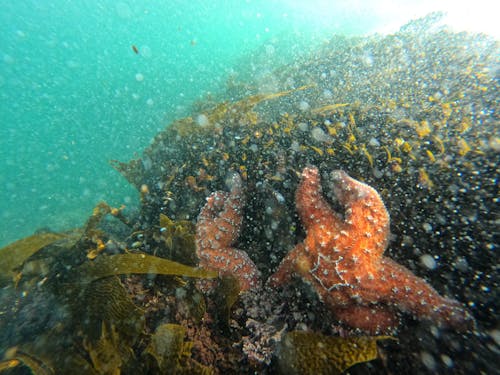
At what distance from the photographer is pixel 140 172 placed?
26.4ft

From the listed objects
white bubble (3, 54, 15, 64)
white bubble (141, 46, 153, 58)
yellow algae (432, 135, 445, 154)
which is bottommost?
yellow algae (432, 135, 445, 154)

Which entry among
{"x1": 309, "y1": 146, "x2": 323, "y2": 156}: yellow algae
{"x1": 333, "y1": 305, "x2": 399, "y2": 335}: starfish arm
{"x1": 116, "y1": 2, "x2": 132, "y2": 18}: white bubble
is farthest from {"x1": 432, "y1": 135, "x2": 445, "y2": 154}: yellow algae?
{"x1": 116, "y1": 2, "x2": 132, "y2": 18}: white bubble

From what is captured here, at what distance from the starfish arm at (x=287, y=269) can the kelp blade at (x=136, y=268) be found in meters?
0.75

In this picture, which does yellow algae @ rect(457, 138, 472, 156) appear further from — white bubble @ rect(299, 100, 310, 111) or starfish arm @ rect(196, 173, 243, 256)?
white bubble @ rect(299, 100, 310, 111)

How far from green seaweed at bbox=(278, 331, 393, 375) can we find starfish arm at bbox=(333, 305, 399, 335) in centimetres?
45

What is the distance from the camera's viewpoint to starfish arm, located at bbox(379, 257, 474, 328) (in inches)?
93.7

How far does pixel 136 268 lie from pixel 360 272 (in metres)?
2.53

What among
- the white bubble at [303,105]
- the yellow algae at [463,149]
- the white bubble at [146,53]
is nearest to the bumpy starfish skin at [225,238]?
the yellow algae at [463,149]

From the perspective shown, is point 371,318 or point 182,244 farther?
point 182,244

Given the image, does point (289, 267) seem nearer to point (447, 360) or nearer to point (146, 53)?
point (447, 360)

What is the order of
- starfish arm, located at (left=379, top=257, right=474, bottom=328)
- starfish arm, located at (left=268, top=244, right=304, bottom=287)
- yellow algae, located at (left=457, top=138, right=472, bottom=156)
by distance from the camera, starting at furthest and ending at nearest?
1. yellow algae, located at (left=457, top=138, right=472, bottom=156)
2. starfish arm, located at (left=268, top=244, right=304, bottom=287)
3. starfish arm, located at (left=379, top=257, right=474, bottom=328)

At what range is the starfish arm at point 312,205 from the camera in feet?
9.89

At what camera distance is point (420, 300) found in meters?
2.43

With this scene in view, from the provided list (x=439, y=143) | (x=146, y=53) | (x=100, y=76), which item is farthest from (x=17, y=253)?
(x=146, y=53)
